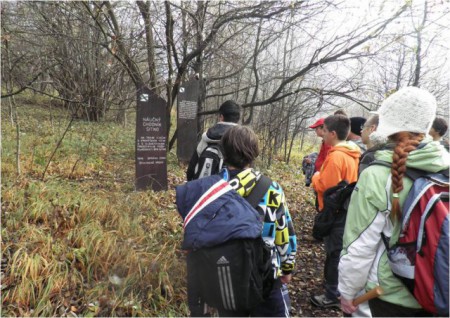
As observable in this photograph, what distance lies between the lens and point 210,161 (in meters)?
2.91

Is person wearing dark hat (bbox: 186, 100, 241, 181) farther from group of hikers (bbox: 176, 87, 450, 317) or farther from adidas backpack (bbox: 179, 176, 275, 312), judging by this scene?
adidas backpack (bbox: 179, 176, 275, 312)

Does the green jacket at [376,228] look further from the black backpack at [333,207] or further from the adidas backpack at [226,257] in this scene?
the black backpack at [333,207]

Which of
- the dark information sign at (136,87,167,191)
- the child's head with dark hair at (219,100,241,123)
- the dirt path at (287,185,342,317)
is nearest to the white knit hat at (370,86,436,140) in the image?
the child's head with dark hair at (219,100,241,123)

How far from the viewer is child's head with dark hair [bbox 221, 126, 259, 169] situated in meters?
1.85

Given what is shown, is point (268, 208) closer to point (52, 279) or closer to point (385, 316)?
point (385, 316)

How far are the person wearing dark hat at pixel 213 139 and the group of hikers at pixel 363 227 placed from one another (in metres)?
1.02

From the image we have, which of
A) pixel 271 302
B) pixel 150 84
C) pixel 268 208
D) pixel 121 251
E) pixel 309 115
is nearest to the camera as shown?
pixel 268 208

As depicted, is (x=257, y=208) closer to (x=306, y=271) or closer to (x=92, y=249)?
(x=92, y=249)

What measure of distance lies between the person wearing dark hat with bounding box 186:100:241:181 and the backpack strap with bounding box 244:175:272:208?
108 centimetres

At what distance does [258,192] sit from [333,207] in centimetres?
123

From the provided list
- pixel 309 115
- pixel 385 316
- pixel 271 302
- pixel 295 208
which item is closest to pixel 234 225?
pixel 271 302

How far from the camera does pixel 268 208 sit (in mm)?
1835

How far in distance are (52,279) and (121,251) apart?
28.9 inches

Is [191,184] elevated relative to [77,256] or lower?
elevated
